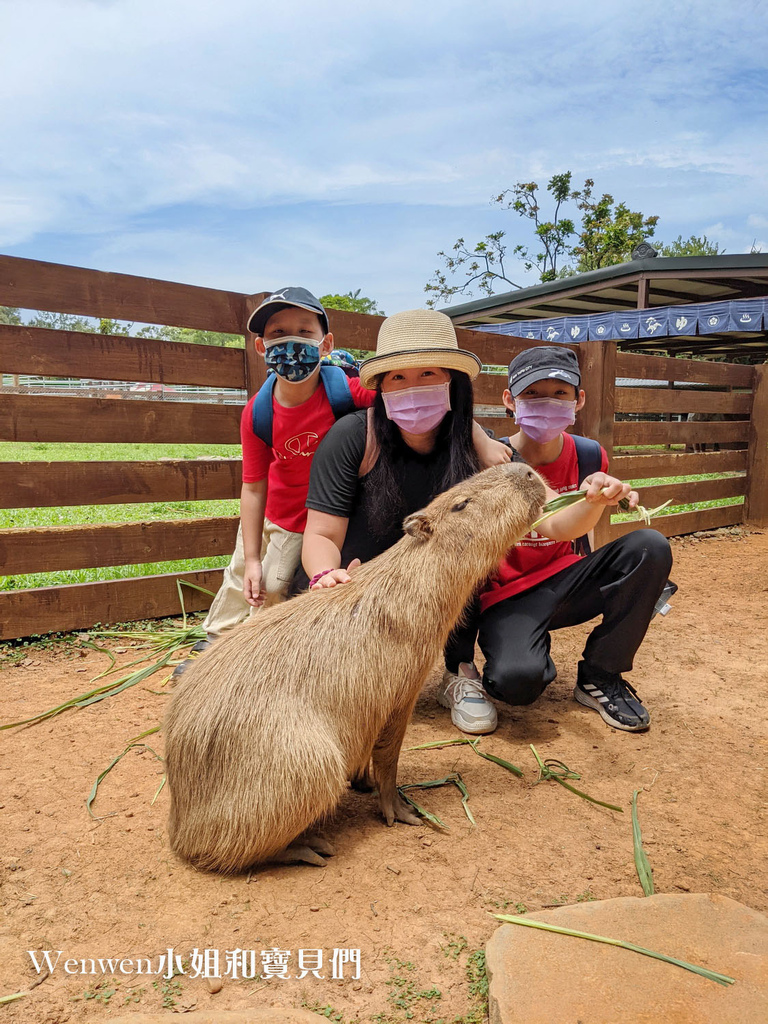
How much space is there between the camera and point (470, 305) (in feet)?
53.8

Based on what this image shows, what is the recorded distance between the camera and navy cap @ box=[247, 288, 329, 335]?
8.93ft

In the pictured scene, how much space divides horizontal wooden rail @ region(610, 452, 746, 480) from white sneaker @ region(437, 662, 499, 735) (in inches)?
143

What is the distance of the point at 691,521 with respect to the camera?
7.10m

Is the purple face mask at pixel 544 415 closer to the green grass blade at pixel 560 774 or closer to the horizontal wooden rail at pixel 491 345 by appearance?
the green grass blade at pixel 560 774

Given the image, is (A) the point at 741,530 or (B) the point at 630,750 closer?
(B) the point at 630,750

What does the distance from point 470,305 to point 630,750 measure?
589 inches

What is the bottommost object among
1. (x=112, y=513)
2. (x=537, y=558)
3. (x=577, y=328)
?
(x=112, y=513)

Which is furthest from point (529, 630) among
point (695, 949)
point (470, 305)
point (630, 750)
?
point (470, 305)

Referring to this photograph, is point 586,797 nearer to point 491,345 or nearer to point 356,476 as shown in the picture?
point 356,476

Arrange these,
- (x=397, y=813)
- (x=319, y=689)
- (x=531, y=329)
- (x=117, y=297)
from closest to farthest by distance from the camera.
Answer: (x=319, y=689), (x=397, y=813), (x=117, y=297), (x=531, y=329)

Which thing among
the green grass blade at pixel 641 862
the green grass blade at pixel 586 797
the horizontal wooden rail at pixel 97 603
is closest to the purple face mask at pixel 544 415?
the green grass blade at pixel 586 797

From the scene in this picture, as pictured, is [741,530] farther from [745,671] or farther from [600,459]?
[600,459]

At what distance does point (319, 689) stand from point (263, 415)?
1486 mm

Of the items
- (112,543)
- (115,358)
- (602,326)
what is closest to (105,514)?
(112,543)
